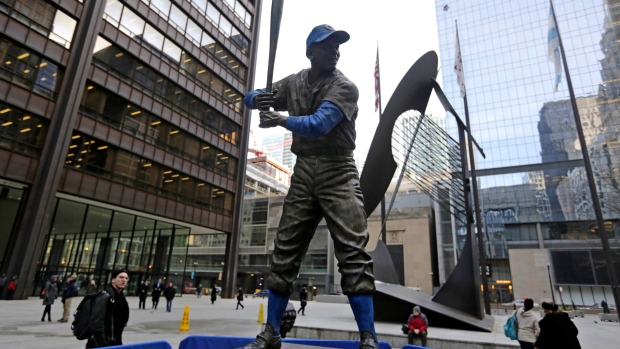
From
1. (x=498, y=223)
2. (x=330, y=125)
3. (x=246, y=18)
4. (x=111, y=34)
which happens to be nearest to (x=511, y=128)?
(x=498, y=223)

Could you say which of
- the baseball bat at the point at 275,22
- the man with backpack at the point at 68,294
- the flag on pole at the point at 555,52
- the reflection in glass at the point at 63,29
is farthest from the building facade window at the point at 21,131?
the flag on pole at the point at 555,52

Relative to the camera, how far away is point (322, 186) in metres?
3.10

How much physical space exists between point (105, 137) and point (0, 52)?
627 cm

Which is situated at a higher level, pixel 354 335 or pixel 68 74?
pixel 68 74

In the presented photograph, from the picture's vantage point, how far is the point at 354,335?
28.4 feet

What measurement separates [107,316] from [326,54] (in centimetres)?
373

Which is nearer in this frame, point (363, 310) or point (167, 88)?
point (363, 310)

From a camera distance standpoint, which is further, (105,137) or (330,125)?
(105,137)

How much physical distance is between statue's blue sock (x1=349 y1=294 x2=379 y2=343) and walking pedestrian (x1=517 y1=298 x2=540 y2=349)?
4807 mm

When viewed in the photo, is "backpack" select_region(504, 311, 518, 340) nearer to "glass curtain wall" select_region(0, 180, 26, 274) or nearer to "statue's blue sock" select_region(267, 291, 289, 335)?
"statue's blue sock" select_region(267, 291, 289, 335)

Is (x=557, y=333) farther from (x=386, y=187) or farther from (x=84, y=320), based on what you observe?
(x=386, y=187)

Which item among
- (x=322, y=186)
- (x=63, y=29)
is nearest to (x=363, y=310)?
(x=322, y=186)

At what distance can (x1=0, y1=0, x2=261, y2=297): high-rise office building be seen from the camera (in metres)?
18.6

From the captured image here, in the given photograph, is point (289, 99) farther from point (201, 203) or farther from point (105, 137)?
point (201, 203)
